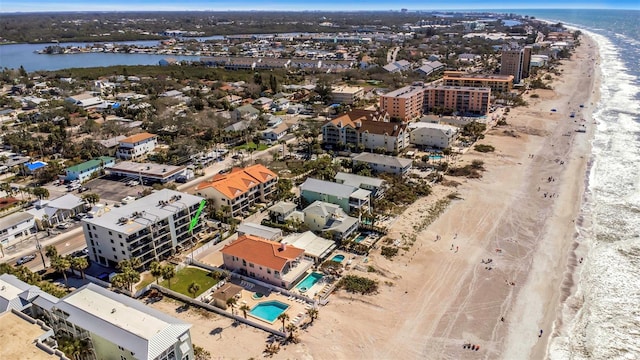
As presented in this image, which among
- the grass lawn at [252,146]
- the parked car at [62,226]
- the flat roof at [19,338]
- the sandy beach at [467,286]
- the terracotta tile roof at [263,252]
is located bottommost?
the sandy beach at [467,286]

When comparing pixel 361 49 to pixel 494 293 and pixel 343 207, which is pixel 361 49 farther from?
pixel 494 293

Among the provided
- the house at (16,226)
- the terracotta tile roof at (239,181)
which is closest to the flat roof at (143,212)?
the terracotta tile roof at (239,181)

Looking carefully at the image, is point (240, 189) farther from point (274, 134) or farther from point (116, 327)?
point (274, 134)

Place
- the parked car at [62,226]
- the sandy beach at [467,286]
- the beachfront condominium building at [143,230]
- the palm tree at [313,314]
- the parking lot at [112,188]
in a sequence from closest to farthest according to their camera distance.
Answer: the sandy beach at [467,286], the palm tree at [313,314], the beachfront condominium building at [143,230], the parked car at [62,226], the parking lot at [112,188]

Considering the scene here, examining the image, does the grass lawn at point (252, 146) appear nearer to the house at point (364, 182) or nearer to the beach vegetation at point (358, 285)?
the house at point (364, 182)

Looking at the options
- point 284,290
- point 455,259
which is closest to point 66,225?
point 284,290

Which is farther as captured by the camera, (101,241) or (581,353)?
(101,241)
